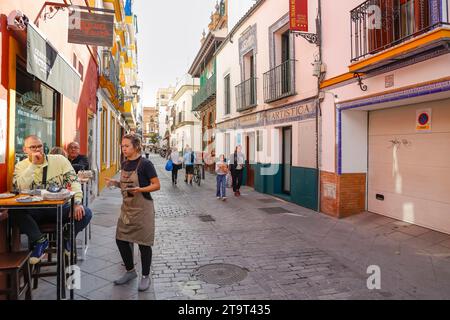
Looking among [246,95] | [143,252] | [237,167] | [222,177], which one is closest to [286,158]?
[237,167]

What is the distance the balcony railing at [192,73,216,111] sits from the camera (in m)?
19.9

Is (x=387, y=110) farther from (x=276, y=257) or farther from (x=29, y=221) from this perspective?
(x=29, y=221)

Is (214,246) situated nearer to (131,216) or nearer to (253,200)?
(131,216)

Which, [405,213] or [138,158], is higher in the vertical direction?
[138,158]

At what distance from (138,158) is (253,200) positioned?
734cm

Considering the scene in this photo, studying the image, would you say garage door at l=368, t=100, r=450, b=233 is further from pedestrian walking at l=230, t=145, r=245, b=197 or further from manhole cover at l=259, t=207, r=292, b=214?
pedestrian walking at l=230, t=145, r=245, b=197

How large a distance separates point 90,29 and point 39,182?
381 centimetres

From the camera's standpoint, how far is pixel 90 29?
6.63 m

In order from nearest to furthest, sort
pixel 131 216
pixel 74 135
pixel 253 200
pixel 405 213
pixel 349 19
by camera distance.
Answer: pixel 131 216, pixel 405 213, pixel 349 19, pixel 74 135, pixel 253 200

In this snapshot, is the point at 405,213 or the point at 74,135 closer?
the point at 405,213
